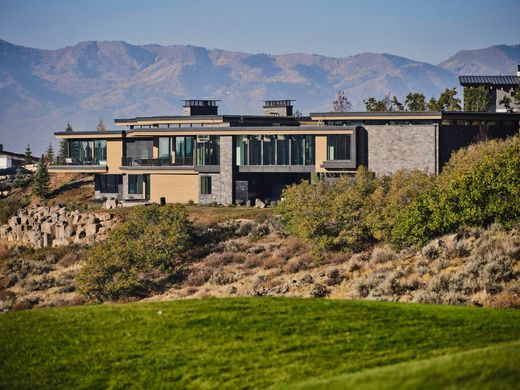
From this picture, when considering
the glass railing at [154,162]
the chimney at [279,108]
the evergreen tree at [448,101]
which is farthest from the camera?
the evergreen tree at [448,101]

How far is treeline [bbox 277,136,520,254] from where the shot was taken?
152ft

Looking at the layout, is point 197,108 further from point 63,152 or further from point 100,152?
point 63,152

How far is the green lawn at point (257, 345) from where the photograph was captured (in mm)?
20984

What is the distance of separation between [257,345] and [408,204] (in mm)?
27299

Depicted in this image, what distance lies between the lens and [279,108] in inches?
3541

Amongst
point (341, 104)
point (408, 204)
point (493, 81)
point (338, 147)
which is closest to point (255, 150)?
point (338, 147)

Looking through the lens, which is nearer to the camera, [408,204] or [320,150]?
[408,204]

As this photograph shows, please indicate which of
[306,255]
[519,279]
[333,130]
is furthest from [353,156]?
[519,279]

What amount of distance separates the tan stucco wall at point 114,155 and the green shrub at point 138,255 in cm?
1999

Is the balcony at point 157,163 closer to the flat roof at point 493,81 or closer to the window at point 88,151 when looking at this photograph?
the window at point 88,151

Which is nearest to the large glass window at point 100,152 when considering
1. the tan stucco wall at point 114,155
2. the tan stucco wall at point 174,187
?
the tan stucco wall at point 114,155

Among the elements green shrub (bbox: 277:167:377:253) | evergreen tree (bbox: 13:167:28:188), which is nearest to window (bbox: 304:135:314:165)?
green shrub (bbox: 277:167:377:253)

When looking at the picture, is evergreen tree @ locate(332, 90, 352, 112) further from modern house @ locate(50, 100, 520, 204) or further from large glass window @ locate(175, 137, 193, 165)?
large glass window @ locate(175, 137, 193, 165)

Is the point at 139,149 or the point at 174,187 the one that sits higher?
the point at 139,149
